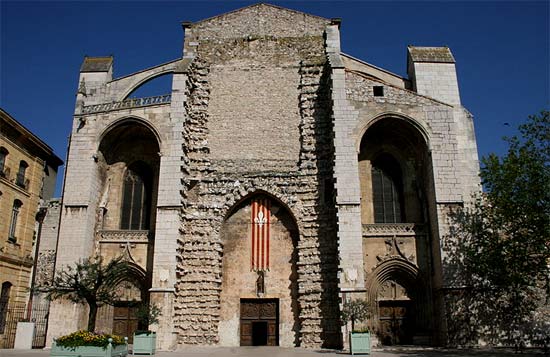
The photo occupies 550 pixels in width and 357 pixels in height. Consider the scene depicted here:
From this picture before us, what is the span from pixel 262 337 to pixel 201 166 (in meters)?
7.26

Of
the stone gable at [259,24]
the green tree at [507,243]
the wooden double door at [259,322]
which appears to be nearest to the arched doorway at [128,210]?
the wooden double door at [259,322]

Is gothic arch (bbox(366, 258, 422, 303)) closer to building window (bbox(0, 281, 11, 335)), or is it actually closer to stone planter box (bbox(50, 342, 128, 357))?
stone planter box (bbox(50, 342, 128, 357))

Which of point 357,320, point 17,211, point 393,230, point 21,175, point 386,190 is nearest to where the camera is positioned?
point 357,320

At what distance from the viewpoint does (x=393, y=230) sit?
19.4 m

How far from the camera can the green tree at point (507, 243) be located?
15305mm

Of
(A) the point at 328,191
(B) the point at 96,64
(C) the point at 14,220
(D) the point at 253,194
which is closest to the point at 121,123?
(B) the point at 96,64

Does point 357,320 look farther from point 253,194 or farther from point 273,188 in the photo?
point 253,194

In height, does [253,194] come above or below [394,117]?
below

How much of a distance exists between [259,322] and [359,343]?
529 centimetres

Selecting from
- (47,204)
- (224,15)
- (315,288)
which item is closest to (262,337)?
(315,288)

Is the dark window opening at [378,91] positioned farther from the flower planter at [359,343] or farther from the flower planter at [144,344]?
the flower planter at [144,344]

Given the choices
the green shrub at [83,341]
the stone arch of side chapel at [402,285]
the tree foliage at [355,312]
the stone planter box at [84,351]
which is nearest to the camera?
the stone planter box at [84,351]

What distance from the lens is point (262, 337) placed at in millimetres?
19734

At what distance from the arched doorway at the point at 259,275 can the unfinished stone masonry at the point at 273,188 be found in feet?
0.18
